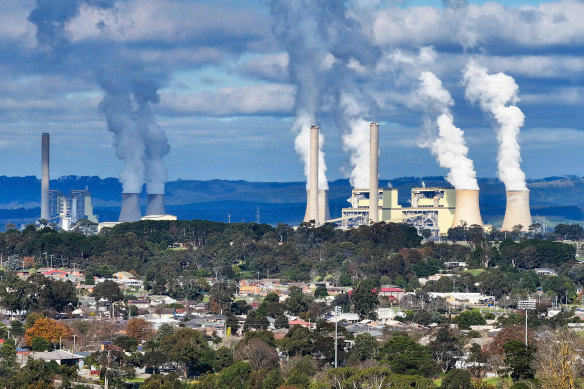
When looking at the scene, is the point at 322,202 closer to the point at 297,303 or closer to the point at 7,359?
the point at 297,303

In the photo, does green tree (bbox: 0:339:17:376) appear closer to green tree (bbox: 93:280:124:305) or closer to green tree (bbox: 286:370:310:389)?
green tree (bbox: 286:370:310:389)

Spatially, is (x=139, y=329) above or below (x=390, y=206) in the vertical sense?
below

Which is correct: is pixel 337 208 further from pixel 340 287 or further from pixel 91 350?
pixel 91 350

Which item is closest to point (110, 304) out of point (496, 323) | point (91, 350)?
point (91, 350)

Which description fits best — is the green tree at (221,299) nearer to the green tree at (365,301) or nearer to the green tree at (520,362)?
the green tree at (365,301)

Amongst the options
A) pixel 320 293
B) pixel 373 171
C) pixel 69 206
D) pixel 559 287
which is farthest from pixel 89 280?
pixel 69 206

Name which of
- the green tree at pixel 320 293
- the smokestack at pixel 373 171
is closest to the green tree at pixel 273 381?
the green tree at pixel 320 293

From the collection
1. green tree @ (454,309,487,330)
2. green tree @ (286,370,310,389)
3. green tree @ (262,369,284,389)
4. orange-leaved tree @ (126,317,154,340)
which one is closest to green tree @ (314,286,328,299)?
green tree @ (454,309,487,330)
